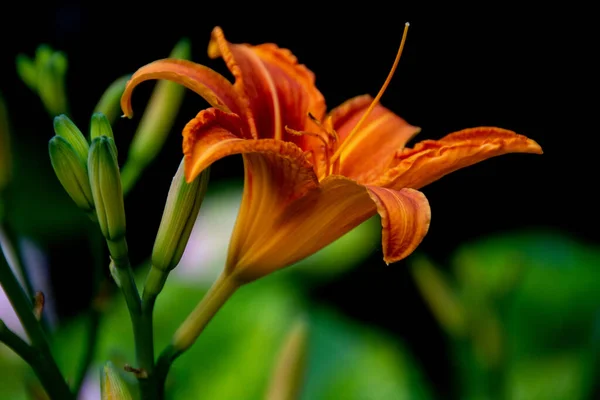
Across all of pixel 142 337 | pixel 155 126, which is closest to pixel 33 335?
pixel 142 337

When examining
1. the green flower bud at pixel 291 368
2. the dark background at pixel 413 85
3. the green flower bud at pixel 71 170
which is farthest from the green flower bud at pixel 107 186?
the dark background at pixel 413 85

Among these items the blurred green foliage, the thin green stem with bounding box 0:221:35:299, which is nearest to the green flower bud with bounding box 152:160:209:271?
the thin green stem with bounding box 0:221:35:299

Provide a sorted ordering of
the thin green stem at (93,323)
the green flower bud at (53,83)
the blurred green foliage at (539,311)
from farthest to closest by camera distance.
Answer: the blurred green foliage at (539,311) → the green flower bud at (53,83) → the thin green stem at (93,323)

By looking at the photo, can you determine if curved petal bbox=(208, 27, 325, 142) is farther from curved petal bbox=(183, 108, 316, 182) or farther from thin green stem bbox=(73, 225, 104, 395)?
thin green stem bbox=(73, 225, 104, 395)

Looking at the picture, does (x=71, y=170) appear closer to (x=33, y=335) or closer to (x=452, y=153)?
(x=33, y=335)

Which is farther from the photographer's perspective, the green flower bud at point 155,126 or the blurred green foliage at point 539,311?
the blurred green foliage at point 539,311

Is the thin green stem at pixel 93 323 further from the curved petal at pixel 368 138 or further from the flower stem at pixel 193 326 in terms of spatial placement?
the curved petal at pixel 368 138
